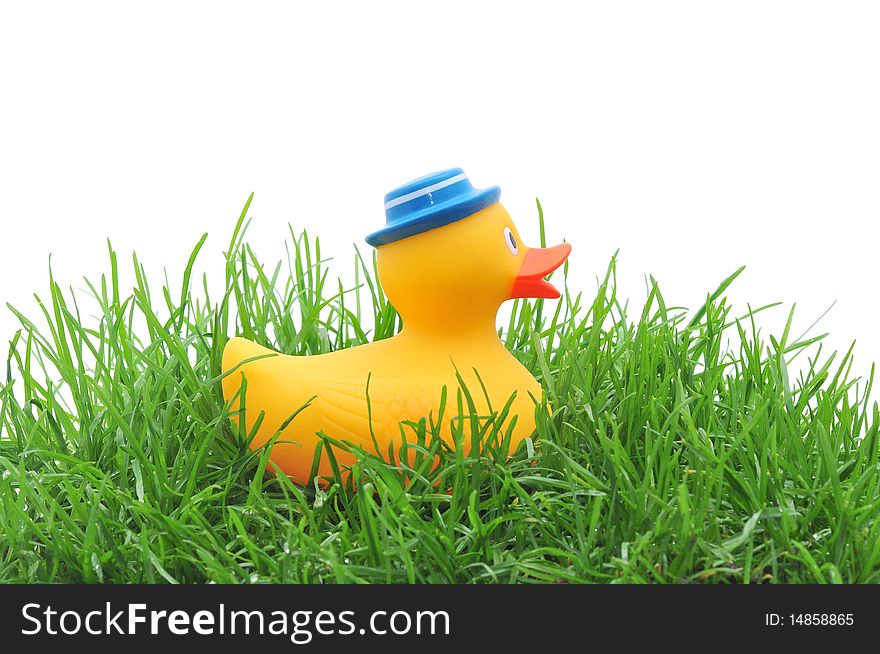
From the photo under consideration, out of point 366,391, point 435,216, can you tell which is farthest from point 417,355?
point 435,216

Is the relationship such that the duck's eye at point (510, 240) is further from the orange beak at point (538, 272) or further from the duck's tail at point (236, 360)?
the duck's tail at point (236, 360)

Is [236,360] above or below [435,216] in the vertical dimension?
below

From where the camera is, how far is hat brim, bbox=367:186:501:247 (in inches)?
54.9

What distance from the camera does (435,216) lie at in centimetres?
139

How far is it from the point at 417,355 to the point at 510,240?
8.3 inches

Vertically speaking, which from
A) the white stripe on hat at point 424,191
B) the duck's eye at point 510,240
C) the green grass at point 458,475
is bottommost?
the green grass at point 458,475

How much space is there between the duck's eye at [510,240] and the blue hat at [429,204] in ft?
0.16

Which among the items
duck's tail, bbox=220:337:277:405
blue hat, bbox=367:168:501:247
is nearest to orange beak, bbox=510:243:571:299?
blue hat, bbox=367:168:501:247

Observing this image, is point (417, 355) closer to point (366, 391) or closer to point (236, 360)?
point (366, 391)

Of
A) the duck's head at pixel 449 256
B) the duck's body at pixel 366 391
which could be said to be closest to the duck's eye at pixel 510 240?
the duck's head at pixel 449 256

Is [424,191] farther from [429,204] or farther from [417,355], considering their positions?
[417,355]

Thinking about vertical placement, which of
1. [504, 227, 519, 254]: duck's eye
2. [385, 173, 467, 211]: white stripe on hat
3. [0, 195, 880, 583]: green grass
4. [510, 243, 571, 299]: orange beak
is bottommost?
[0, 195, 880, 583]: green grass

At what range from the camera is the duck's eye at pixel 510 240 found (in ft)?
4.79

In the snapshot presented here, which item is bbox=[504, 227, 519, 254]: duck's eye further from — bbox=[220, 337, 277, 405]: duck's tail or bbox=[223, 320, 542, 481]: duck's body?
bbox=[220, 337, 277, 405]: duck's tail
